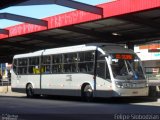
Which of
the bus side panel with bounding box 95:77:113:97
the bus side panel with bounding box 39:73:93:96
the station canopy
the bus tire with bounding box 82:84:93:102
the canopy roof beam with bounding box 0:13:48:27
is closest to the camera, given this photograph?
the bus side panel with bounding box 95:77:113:97

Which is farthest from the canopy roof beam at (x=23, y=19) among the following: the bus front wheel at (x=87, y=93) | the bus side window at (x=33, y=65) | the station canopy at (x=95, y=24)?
the bus front wheel at (x=87, y=93)

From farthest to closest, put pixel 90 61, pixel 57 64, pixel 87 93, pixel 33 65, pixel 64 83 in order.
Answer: pixel 33 65 < pixel 57 64 < pixel 64 83 < pixel 87 93 < pixel 90 61

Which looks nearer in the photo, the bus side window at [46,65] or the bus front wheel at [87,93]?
the bus front wheel at [87,93]

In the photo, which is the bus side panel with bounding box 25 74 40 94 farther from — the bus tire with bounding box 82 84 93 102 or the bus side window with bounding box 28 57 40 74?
the bus tire with bounding box 82 84 93 102

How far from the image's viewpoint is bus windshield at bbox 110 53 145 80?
20328mm

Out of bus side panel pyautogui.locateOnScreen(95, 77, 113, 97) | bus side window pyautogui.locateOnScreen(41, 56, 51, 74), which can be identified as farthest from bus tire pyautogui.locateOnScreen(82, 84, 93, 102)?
bus side window pyautogui.locateOnScreen(41, 56, 51, 74)

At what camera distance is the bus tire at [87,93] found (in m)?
21.4

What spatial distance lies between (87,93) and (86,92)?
4.0 inches

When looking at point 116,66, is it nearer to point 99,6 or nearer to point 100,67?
point 100,67

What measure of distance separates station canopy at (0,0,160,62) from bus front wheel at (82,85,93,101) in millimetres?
4230

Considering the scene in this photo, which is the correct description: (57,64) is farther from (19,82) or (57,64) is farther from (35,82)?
(19,82)

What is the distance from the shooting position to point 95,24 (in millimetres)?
26422

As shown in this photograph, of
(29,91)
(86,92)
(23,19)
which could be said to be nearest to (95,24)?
(23,19)

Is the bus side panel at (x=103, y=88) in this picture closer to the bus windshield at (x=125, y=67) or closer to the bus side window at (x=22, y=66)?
the bus windshield at (x=125, y=67)
